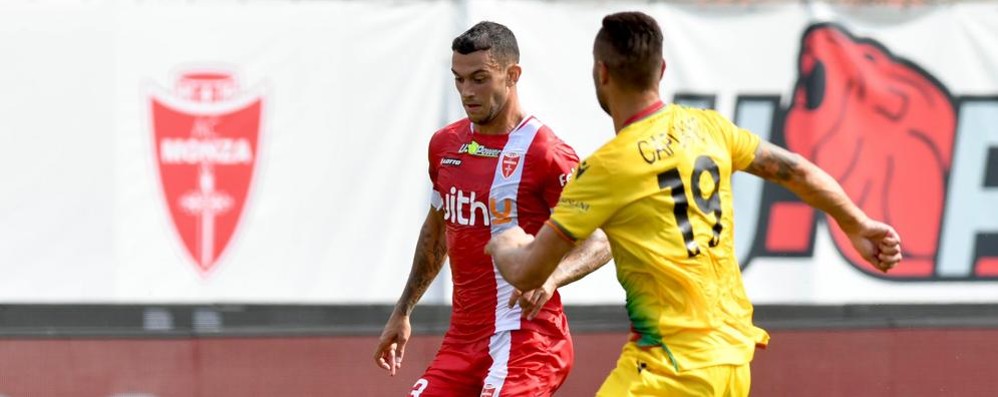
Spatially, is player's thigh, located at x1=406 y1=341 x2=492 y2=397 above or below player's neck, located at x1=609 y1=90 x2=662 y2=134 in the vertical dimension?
below

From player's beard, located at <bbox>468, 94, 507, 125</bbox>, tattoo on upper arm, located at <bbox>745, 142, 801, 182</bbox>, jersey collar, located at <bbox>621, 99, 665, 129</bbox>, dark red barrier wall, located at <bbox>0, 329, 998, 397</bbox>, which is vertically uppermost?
jersey collar, located at <bbox>621, 99, 665, 129</bbox>

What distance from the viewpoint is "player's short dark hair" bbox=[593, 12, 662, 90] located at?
4.35m

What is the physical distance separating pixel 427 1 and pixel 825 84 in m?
2.29

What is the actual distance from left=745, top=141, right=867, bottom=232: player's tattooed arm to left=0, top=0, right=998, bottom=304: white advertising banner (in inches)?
141

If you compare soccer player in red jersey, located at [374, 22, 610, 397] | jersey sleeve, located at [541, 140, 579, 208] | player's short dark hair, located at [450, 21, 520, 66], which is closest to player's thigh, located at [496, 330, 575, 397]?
soccer player in red jersey, located at [374, 22, 610, 397]

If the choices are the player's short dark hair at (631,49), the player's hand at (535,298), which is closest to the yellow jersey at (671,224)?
the player's short dark hair at (631,49)

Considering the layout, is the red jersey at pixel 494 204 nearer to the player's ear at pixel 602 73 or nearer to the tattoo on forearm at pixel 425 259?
the tattoo on forearm at pixel 425 259

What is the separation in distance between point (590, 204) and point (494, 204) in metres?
1.22

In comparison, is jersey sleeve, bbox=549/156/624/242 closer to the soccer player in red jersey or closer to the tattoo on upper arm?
the tattoo on upper arm

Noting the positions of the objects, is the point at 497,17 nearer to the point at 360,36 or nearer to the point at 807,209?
the point at 360,36

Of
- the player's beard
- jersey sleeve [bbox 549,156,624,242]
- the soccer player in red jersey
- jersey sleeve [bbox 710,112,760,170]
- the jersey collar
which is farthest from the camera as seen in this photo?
the player's beard

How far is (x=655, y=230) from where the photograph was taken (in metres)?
4.37

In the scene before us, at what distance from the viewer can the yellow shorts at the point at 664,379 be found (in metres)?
4.37

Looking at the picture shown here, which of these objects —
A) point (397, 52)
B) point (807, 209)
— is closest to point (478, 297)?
point (397, 52)
